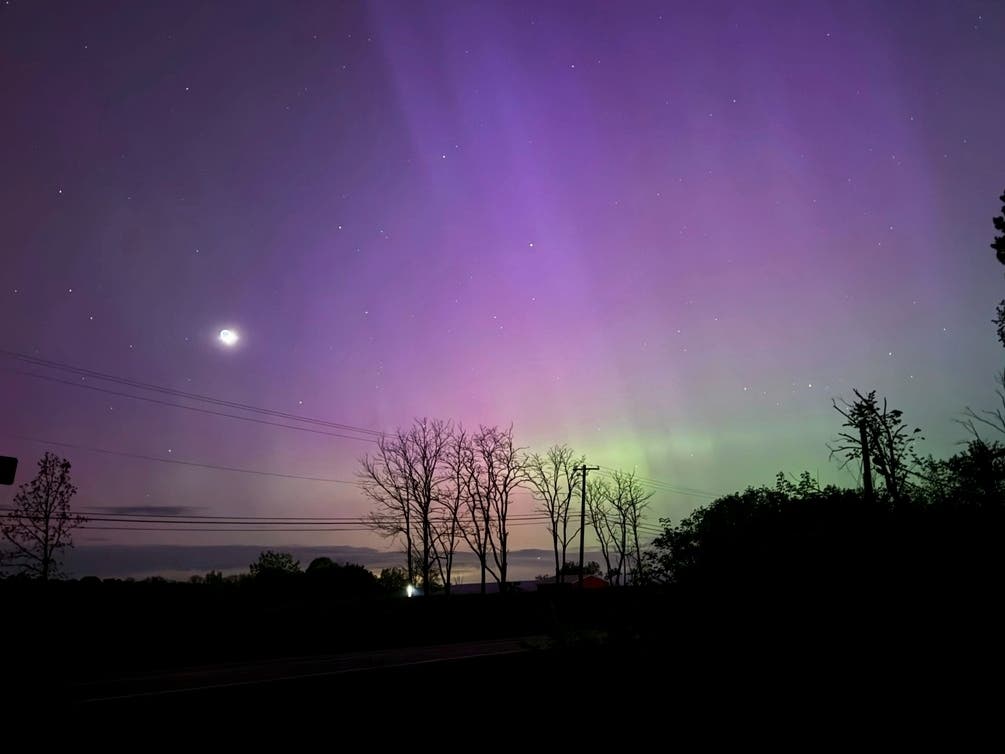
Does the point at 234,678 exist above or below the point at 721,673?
below

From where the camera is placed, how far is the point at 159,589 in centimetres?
2941

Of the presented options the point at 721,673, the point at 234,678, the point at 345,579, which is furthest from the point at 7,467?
the point at 345,579

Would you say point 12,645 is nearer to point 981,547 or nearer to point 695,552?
point 695,552

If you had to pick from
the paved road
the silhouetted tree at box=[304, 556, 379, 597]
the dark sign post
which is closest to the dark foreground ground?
the paved road

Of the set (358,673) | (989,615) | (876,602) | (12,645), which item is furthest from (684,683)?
(12,645)

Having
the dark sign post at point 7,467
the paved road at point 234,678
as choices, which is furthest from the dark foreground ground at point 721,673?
the dark sign post at point 7,467

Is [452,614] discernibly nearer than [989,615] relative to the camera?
No

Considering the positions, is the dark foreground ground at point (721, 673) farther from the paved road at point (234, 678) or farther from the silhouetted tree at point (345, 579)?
the silhouetted tree at point (345, 579)

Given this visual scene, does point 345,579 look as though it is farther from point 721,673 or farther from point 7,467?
point 721,673

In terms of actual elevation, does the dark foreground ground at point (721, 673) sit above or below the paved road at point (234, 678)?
above

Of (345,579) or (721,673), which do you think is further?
(345,579)

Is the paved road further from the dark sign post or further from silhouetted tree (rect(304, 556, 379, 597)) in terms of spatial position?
silhouetted tree (rect(304, 556, 379, 597))

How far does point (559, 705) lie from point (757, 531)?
3170mm

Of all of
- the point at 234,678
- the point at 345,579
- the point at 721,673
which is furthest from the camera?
the point at 345,579
